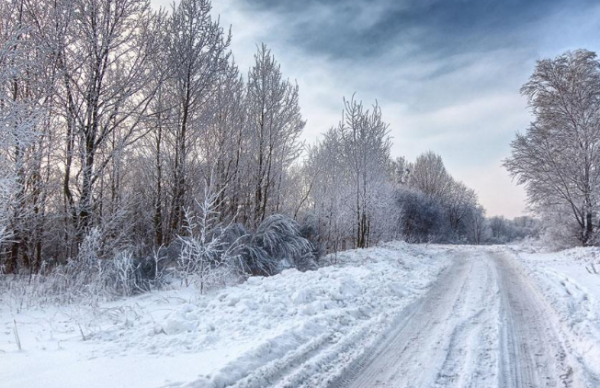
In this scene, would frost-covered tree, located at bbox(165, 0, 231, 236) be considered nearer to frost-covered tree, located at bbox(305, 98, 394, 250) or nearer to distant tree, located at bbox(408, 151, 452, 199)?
frost-covered tree, located at bbox(305, 98, 394, 250)

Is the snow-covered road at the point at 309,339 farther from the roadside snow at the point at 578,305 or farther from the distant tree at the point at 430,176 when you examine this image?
the distant tree at the point at 430,176

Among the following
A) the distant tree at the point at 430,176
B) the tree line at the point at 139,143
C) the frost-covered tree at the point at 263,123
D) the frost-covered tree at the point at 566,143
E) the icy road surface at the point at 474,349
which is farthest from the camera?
the distant tree at the point at 430,176

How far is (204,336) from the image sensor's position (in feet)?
14.3

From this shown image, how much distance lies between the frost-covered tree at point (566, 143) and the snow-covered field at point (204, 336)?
16.4 m

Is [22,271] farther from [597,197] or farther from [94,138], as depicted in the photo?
[597,197]

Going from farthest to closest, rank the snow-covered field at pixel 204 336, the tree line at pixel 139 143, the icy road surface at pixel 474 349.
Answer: the tree line at pixel 139 143, the icy road surface at pixel 474 349, the snow-covered field at pixel 204 336

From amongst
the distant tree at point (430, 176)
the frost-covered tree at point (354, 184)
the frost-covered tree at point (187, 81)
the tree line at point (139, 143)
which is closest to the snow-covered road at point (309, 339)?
the tree line at point (139, 143)

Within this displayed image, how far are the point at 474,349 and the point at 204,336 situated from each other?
3263 mm

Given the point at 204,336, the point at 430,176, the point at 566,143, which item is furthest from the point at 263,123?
the point at 430,176

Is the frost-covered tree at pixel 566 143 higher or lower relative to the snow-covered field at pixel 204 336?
higher

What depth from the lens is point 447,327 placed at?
5.12m

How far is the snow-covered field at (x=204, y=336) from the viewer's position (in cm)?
335

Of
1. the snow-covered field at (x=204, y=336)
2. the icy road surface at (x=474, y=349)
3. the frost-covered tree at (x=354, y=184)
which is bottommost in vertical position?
the icy road surface at (x=474, y=349)

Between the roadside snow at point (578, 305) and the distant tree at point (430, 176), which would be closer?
the roadside snow at point (578, 305)
